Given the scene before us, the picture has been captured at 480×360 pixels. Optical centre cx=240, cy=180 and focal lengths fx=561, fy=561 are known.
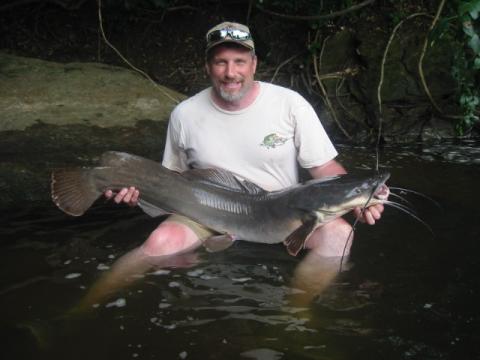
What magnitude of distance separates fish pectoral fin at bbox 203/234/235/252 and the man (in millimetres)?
110

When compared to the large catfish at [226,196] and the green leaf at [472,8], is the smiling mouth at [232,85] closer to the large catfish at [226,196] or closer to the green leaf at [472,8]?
the large catfish at [226,196]

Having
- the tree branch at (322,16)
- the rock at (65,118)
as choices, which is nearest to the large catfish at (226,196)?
the rock at (65,118)

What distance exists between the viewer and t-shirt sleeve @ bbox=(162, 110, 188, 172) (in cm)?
358

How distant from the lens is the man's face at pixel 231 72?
330cm

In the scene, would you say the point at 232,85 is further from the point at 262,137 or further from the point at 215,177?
the point at 215,177

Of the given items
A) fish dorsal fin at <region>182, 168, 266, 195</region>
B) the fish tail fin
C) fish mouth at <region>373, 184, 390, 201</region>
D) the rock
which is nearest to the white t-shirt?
fish dorsal fin at <region>182, 168, 266, 195</region>

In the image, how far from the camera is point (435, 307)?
274 centimetres

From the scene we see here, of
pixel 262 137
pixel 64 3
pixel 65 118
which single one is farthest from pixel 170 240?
pixel 64 3

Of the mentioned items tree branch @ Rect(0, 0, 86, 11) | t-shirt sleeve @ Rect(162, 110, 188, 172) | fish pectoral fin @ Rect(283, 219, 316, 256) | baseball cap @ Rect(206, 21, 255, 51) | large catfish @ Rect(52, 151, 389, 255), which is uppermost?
tree branch @ Rect(0, 0, 86, 11)

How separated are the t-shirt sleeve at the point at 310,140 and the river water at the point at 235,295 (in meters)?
0.58

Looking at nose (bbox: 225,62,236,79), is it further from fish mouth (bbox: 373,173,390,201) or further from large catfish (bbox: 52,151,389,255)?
fish mouth (bbox: 373,173,390,201)

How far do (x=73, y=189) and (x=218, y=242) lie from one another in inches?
33.9

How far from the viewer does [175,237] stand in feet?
10.6

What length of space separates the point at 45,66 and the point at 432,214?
411 centimetres
